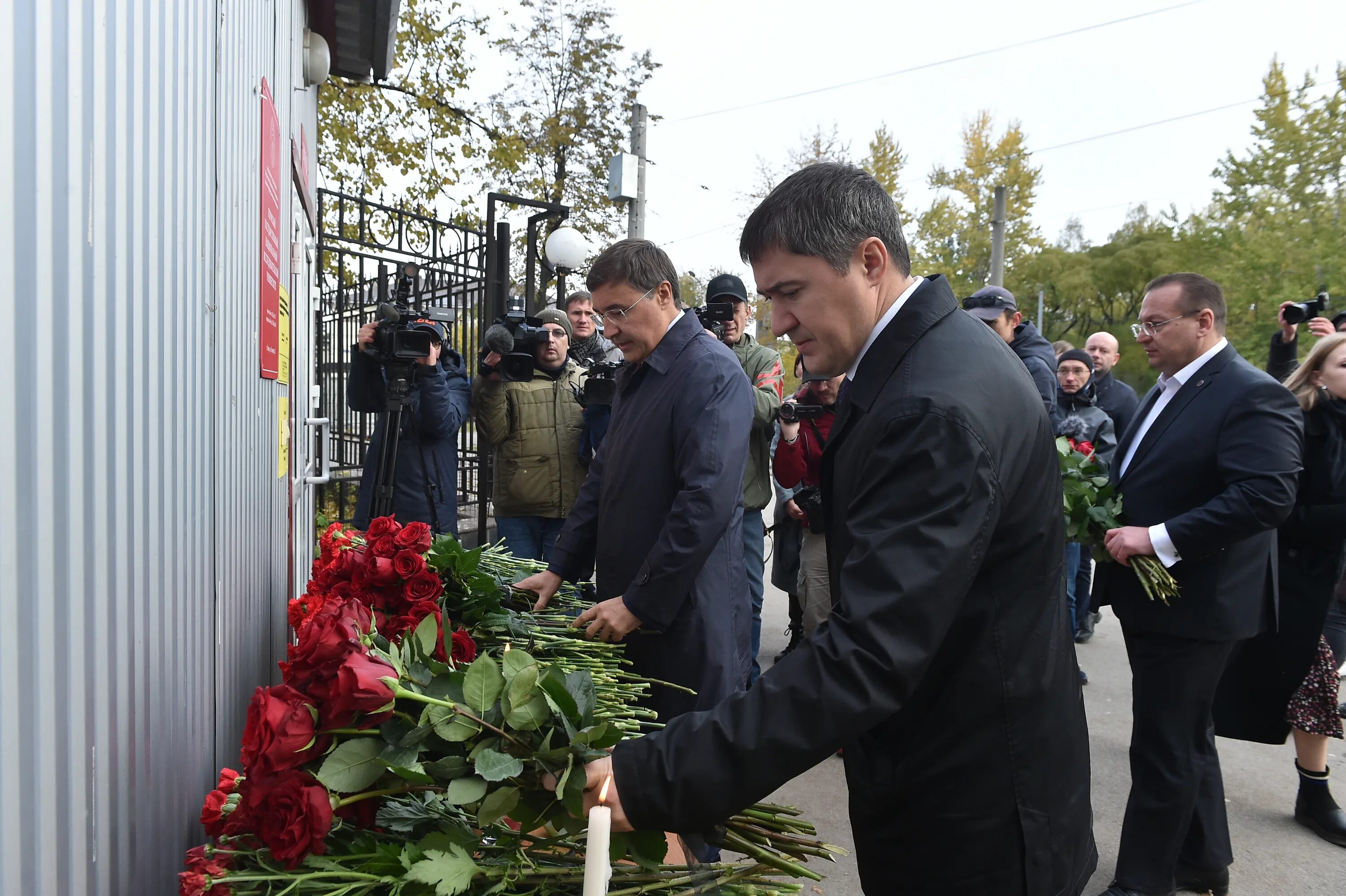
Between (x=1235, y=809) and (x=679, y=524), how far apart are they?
10.6ft

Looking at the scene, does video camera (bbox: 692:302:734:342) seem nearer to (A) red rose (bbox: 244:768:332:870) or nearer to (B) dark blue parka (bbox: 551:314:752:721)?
(B) dark blue parka (bbox: 551:314:752:721)

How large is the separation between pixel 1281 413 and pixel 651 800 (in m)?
2.75

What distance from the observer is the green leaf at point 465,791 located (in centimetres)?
132

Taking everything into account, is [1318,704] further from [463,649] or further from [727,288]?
[463,649]

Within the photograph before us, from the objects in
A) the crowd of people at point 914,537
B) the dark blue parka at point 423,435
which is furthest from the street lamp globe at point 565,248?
the dark blue parka at point 423,435

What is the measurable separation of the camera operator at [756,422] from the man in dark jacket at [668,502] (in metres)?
2.06

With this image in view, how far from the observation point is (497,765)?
134 centimetres

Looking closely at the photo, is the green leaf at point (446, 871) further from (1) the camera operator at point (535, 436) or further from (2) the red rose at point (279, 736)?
(1) the camera operator at point (535, 436)

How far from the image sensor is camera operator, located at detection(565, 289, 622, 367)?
218 inches

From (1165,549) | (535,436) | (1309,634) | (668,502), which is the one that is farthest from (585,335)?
(1309,634)

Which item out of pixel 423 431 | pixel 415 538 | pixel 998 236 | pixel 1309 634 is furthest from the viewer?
pixel 998 236

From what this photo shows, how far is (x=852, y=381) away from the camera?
5.30ft

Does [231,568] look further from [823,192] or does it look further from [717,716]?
[823,192]

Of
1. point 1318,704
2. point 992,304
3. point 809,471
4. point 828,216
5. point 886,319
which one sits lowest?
point 1318,704
